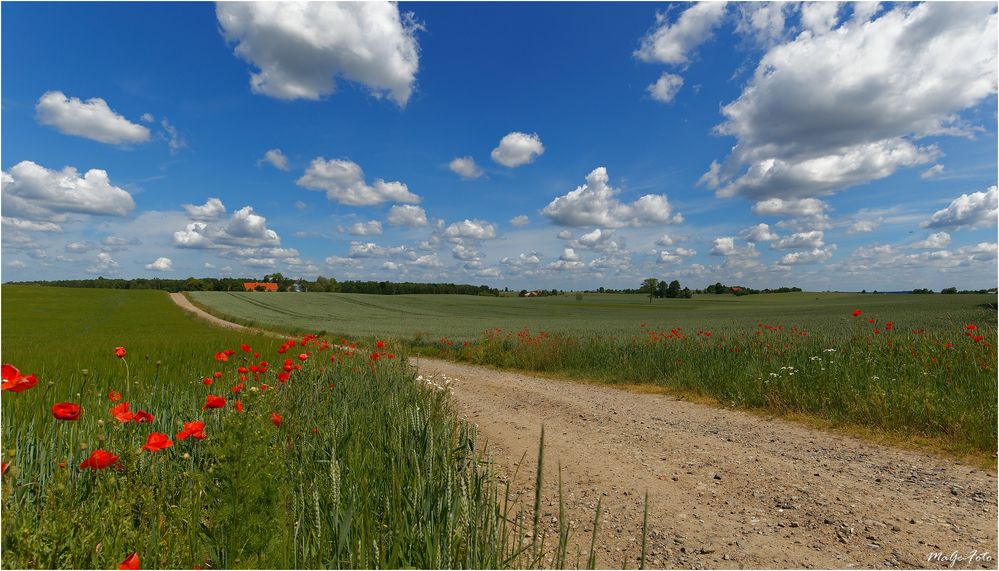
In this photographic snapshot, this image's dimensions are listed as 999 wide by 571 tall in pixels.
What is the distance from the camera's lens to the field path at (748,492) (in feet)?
12.1

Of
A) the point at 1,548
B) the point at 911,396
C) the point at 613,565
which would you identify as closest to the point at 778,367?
the point at 911,396

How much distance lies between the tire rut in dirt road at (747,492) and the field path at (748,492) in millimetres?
14

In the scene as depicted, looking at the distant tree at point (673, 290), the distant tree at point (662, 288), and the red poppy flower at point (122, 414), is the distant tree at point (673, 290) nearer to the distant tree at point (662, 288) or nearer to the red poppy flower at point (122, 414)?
the distant tree at point (662, 288)

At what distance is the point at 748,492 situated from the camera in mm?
4770

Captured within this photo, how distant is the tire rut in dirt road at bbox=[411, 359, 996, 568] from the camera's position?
3.70m

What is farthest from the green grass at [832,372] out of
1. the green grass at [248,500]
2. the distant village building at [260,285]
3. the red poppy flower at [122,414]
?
the distant village building at [260,285]

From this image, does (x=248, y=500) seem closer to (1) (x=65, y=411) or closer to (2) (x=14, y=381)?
(1) (x=65, y=411)

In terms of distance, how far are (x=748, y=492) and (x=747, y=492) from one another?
1cm

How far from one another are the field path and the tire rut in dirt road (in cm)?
1

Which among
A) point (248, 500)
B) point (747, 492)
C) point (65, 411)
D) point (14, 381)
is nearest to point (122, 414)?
point (65, 411)

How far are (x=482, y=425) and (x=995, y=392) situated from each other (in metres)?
7.90

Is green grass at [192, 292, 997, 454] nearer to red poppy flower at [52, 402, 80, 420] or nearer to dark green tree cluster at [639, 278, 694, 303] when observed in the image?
red poppy flower at [52, 402, 80, 420]

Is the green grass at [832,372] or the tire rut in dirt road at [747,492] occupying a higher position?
the green grass at [832,372]

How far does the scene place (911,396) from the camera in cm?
715
